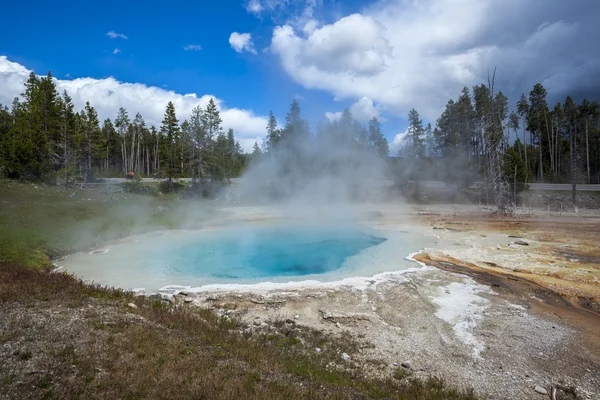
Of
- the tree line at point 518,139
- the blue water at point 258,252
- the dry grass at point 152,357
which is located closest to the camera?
the dry grass at point 152,357

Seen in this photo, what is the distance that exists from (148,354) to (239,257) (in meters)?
9.14

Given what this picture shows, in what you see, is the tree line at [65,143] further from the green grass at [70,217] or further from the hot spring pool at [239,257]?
the hot spring pool at [239,257]

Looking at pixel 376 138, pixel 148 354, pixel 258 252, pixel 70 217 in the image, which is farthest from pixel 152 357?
pixel 376 138

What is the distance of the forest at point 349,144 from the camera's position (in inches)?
1111

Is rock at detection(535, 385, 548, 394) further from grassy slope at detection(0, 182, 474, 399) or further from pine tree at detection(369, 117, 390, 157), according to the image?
pine tree at detection(369, 117, 390, 157)

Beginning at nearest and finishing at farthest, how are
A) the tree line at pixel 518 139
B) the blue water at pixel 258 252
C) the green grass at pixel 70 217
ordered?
the blue water at pixel 258 252 → the green grass at pixel 70 217 → the tree line at pixel 518 139

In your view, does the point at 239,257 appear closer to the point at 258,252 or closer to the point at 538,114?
the point at 258,252

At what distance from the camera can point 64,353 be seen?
15.1 feet

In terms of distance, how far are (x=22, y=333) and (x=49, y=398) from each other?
2.11 meters

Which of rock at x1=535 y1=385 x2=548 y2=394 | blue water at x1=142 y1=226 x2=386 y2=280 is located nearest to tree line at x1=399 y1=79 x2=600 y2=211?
blue water at x1=142 y1=226 x2=386 y2=280

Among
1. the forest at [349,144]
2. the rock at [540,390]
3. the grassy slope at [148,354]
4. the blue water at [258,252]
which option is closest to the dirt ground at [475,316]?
the rock at [540,390]

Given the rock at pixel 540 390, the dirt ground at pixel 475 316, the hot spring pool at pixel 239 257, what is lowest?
the rock at pixel 540 390

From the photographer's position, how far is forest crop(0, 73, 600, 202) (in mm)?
28219

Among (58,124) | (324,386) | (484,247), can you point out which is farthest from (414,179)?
(58,124)
